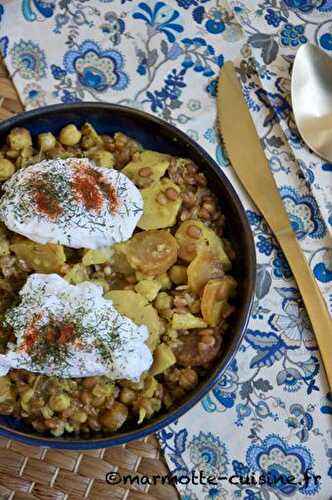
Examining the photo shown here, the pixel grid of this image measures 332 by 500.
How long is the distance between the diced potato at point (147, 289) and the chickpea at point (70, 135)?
62 centimetres

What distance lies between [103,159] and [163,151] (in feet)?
0.86

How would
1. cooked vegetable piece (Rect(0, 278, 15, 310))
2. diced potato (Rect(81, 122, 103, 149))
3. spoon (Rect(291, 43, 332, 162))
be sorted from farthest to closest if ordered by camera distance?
spoon (Rect(291, 43, 332, 162)) → diced potato (Rect(81, 122, 103, 149)) → cooked vegetable piece (Rect(0, 278, 15, 310))

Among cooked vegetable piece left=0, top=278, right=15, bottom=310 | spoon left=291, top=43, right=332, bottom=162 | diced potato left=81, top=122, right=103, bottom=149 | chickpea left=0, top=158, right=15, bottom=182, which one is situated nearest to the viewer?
cooked vegetable piece left=0, top=278, right=15, bottom=310

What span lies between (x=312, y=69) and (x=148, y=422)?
156 cm

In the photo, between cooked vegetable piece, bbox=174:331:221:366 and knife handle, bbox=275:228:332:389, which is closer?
cooked vegetable piece, bbox=174:331:221:366

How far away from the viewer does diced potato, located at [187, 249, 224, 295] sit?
2432mm

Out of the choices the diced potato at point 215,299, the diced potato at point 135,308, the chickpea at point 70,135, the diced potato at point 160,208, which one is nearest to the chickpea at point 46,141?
the chickpea at point 70,135

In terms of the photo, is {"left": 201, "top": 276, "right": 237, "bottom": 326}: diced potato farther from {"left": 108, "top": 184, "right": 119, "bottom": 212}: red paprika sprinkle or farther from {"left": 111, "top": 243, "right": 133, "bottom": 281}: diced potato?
{"left": 108, "top": 184, "right": 119, "bottom": 212}: red paprika sprinkle

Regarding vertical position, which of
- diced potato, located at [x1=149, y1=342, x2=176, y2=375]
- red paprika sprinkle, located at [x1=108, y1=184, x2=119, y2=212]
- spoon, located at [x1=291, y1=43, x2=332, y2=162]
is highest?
spoon, located at [x1=291, y1=43, x2=332, y2=162]

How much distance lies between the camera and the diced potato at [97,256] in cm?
240

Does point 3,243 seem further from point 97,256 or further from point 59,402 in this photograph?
point 59,402

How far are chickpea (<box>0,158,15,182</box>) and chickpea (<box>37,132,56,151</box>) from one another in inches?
5.5

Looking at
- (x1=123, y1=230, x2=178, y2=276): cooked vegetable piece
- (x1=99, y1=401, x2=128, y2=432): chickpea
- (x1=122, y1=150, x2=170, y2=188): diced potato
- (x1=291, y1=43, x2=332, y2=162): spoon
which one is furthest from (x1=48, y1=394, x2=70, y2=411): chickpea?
(x1=291, y1=43, x2=332, y2=162): spoon

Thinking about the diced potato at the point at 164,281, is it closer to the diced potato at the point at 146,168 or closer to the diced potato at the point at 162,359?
the diced potato at the point at 162,359
